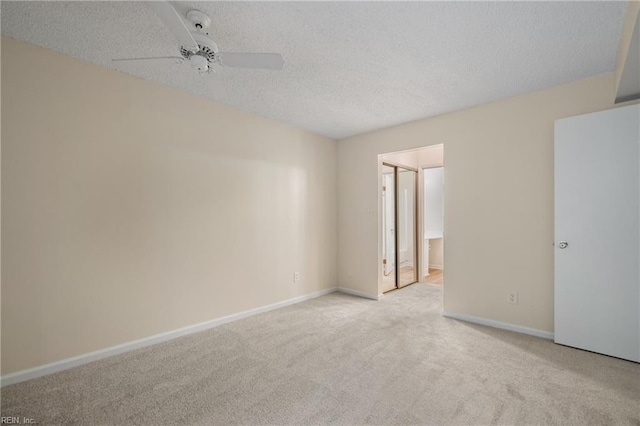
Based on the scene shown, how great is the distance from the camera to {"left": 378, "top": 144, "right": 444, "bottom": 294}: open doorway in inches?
188

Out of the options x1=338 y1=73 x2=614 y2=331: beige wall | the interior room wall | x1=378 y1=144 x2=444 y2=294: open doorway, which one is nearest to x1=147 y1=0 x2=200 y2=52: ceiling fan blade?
x1=338 y1=73 x2=614 y2=331: beige wall

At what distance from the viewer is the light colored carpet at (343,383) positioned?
6.05 ft

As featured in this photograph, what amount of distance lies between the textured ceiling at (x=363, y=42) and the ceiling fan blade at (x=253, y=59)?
0.22m

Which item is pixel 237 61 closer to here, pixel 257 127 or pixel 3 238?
pixel 257 127

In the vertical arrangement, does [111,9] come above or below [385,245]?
above

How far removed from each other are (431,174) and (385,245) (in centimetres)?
271

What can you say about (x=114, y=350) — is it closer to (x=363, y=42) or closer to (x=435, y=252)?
(x=363, y=42)

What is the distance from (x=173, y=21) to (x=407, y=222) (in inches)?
196

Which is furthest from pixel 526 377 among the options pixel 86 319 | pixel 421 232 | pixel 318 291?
pixel 86 319

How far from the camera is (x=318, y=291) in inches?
180

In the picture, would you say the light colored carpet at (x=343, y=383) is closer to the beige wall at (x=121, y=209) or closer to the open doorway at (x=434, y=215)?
the beige wall at (x=121, y=209)

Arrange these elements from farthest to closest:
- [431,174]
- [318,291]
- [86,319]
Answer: [431,174], [318,291], [86,319]

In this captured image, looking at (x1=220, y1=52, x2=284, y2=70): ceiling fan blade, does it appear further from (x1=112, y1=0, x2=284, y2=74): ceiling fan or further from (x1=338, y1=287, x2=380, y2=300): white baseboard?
(x1=338, y1=287, x2=380, y2=300): white baseboard

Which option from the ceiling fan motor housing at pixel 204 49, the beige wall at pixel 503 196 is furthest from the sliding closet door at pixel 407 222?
the ceiling fan motor housing at pixel 204 49
